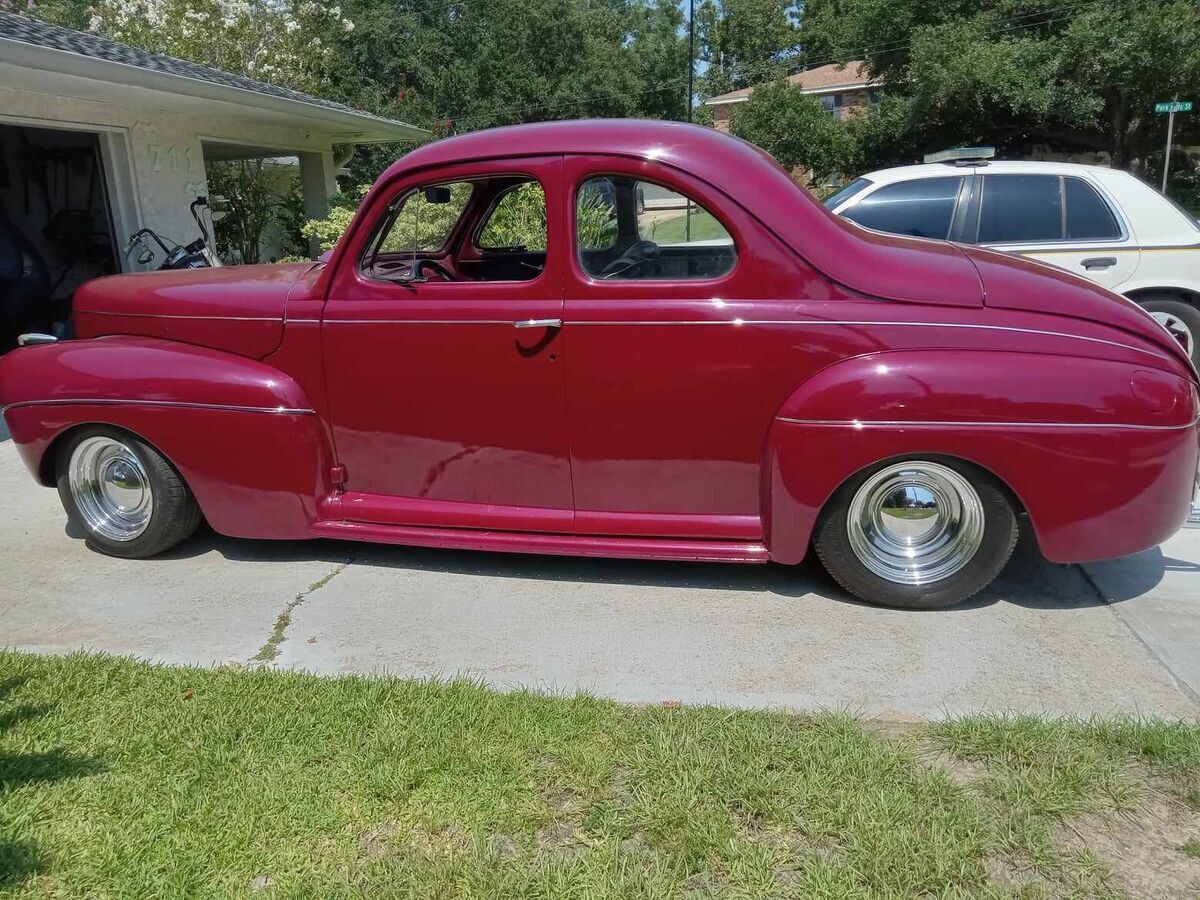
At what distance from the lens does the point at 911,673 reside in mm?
3172

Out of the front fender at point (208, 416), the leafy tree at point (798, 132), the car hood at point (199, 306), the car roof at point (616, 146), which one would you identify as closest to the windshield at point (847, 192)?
the car roof at point (616, 146)

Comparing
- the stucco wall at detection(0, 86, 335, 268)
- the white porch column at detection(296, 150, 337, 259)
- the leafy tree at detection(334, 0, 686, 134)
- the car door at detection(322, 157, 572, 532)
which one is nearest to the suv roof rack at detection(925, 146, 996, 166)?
the car door at detection(322, 157, 572, 532)

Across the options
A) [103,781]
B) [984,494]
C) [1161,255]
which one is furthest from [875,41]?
[103,781]

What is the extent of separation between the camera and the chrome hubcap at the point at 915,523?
3.54m

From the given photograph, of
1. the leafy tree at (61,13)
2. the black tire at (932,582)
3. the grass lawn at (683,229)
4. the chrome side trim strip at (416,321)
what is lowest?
the black tire at (932,582)

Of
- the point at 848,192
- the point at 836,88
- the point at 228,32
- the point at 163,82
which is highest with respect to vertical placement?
the point at 836,88

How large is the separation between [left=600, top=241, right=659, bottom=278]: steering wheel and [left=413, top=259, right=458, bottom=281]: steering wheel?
2.54ft

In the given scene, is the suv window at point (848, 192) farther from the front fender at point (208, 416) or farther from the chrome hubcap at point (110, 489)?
the chrome hubcap at point (110, 489)

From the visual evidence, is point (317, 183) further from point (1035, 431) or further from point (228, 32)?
point (1035, 431)

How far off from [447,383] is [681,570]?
1367 millimetres

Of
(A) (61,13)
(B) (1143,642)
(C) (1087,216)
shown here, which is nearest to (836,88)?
(A) (61,13)

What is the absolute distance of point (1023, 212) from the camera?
21.7 feet

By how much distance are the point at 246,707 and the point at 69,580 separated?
1770 millimetres

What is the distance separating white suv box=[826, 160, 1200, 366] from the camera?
6.52 meters
